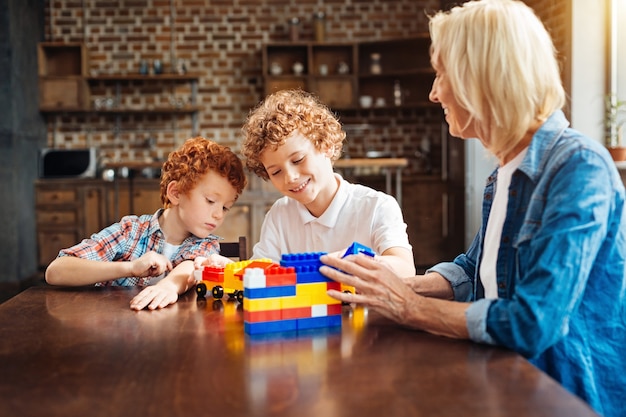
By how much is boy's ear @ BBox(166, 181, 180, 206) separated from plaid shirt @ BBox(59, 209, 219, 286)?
0.09 meters

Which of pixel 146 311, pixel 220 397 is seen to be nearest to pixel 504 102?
pixel 220 397

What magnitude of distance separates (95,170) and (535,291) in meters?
6.69

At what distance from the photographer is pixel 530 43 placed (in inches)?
47.6

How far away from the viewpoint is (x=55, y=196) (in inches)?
273

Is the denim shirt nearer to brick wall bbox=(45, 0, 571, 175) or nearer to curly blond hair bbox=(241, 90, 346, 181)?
curly blond hair bbox=(241, 90, 346, 181)

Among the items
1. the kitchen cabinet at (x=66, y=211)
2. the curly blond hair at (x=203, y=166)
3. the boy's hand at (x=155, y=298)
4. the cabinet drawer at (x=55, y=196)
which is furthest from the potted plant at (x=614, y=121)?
the cabinet drawer at (x=55, y=196)


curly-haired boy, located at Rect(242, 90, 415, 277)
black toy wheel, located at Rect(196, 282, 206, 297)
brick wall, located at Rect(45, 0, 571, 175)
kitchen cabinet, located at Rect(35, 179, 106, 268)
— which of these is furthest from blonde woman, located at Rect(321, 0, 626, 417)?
brick wall, located at Rect(45, 0, 571, 175)

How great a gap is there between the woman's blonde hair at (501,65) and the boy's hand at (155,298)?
793mm

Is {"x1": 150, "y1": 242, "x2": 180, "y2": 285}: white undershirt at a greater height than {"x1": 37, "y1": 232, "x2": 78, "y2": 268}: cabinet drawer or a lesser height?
greater

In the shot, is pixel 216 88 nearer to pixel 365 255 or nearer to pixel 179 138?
pixel 179 138

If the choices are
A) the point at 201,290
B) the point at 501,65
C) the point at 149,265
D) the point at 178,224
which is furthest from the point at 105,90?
the point at 501,65

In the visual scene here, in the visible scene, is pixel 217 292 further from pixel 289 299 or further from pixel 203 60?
pixel 203 60

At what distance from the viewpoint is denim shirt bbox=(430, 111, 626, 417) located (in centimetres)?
111

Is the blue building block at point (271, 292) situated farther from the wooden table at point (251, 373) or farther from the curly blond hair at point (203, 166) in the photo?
the curly blond hair at point (203, 166)
